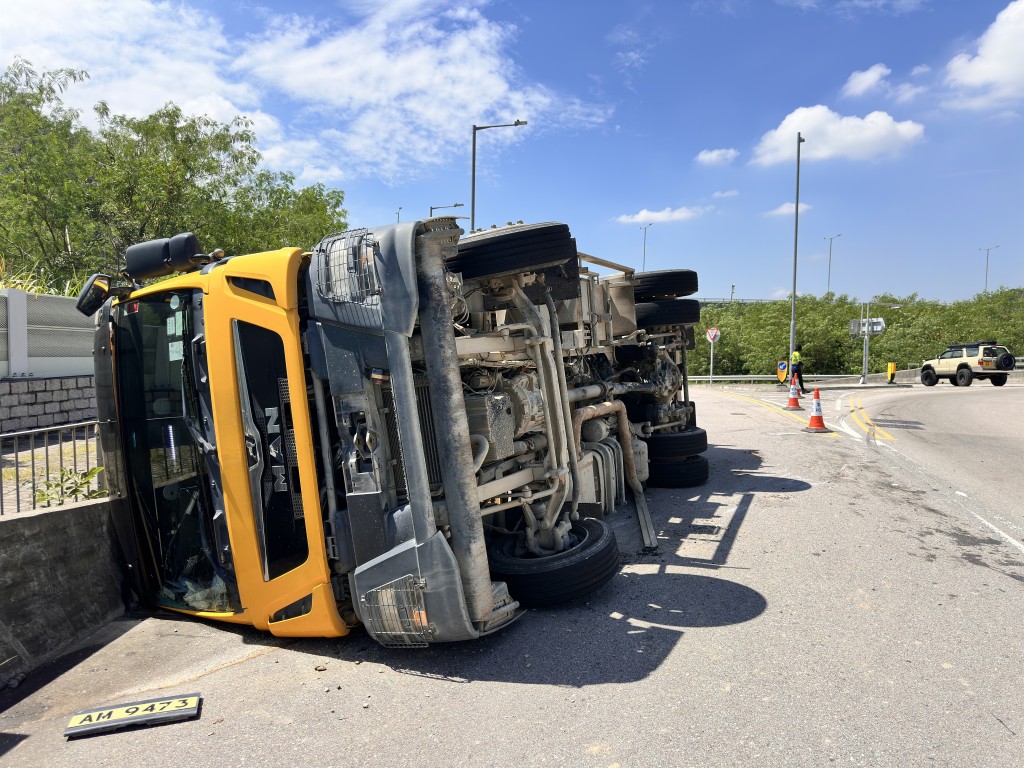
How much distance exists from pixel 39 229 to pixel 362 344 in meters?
18.3

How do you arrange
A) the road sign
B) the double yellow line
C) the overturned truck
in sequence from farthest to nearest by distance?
the road sign
the double yellow line
the overturned truck

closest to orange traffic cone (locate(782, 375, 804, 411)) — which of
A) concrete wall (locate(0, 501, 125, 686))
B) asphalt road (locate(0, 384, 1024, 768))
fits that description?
asphalt road (locate(0, 384, 1024, 768))

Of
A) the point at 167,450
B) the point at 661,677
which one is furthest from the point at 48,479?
the point at 661,677

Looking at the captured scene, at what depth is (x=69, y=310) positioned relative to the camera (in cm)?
1089

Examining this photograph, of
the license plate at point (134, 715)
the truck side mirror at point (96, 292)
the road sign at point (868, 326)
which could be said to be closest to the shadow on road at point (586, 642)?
the license plate at point (134, 715)

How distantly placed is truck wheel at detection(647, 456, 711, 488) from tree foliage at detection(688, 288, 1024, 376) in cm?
3271

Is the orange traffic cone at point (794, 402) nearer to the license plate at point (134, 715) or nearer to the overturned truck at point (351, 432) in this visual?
the overturned truck at point (351, 432)

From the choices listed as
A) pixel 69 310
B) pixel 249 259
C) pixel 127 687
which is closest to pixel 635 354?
pixel 249 259

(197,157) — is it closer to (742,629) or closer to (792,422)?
(792,422)

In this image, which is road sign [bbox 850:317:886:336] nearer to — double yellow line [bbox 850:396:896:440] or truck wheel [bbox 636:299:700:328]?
double yellow line [bbox 850:396:896:440]

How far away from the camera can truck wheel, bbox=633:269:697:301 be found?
8.82 m

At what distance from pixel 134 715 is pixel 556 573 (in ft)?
7.91

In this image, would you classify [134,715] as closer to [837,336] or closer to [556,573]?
[556,573]

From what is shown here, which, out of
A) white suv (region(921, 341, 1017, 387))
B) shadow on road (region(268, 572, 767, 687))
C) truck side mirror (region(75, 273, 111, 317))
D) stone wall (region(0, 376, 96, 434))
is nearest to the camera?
shadow on road (region(268, 572, 767, 687))
